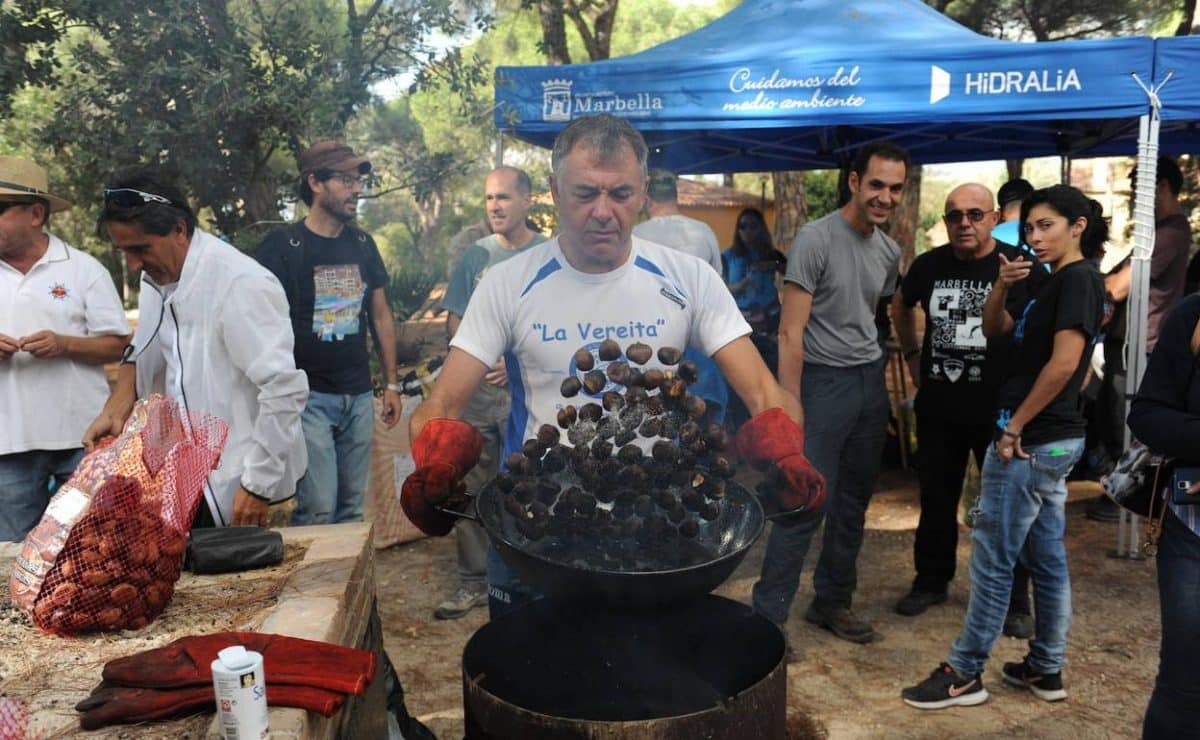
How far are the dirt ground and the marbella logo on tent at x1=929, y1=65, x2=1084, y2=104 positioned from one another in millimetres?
2644

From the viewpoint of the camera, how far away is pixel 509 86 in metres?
5.54

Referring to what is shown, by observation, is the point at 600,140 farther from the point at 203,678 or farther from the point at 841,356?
the point at 841,356

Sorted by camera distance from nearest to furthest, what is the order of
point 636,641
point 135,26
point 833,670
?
1. point 636,641
2. point 833,670
3. point 135,26

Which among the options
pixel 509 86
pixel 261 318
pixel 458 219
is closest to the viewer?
pixel 261 318

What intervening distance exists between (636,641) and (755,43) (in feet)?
14.9

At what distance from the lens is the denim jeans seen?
4.71 m

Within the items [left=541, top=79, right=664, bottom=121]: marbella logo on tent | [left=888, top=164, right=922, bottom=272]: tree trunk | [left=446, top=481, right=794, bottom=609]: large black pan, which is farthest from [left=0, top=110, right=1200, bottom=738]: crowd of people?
[left=888, top=164, right=922, bottom=272]: tree trunk

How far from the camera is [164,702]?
1.80 m

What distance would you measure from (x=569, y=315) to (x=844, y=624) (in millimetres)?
2685

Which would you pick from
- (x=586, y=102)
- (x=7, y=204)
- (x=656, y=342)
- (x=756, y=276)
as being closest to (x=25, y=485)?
(x=7, y=204)

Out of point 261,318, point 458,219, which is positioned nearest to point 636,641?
point 261,318

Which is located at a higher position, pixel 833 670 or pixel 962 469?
pixel 962 469

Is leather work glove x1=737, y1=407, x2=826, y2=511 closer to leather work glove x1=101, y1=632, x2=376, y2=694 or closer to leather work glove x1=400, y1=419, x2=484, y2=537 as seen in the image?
leather work glove x1=400, y1=419, x2=484, y2=537

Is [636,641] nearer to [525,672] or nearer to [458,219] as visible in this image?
[525,672]
